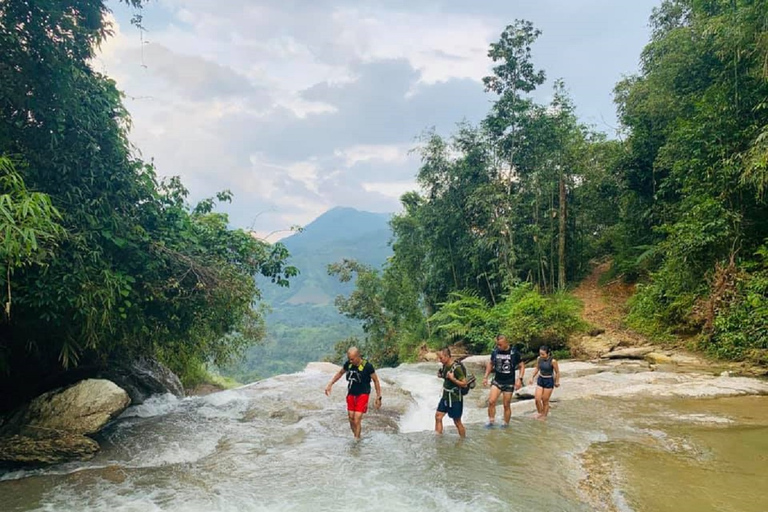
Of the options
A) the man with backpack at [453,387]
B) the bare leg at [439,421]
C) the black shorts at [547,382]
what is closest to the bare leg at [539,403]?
Result: the black shorts at [547,382]

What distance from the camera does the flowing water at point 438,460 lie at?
587cm

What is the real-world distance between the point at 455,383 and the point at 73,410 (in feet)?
Answer: 22.9

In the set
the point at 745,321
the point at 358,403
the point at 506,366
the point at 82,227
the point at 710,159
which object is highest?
the point at 710,159

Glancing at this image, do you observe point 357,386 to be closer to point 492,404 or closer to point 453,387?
point 453,387

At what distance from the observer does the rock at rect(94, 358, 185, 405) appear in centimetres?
1177

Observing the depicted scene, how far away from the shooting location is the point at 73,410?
8.61 metres

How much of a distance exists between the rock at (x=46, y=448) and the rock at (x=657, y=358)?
45.8 feet

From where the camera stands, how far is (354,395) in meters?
8.70

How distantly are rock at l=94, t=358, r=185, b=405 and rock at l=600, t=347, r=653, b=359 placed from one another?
1327cm

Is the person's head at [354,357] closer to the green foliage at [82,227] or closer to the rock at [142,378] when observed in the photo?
the green foliage at [82,227]

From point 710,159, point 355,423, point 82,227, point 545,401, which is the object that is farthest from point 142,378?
point 710,159

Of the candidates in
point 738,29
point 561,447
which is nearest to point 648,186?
point 738,29

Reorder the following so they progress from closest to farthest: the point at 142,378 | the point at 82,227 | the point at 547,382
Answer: the point at 82,227, the point at 547,382, the point at 142,378

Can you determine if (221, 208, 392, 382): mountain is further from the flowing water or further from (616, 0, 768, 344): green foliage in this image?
the flowing water
